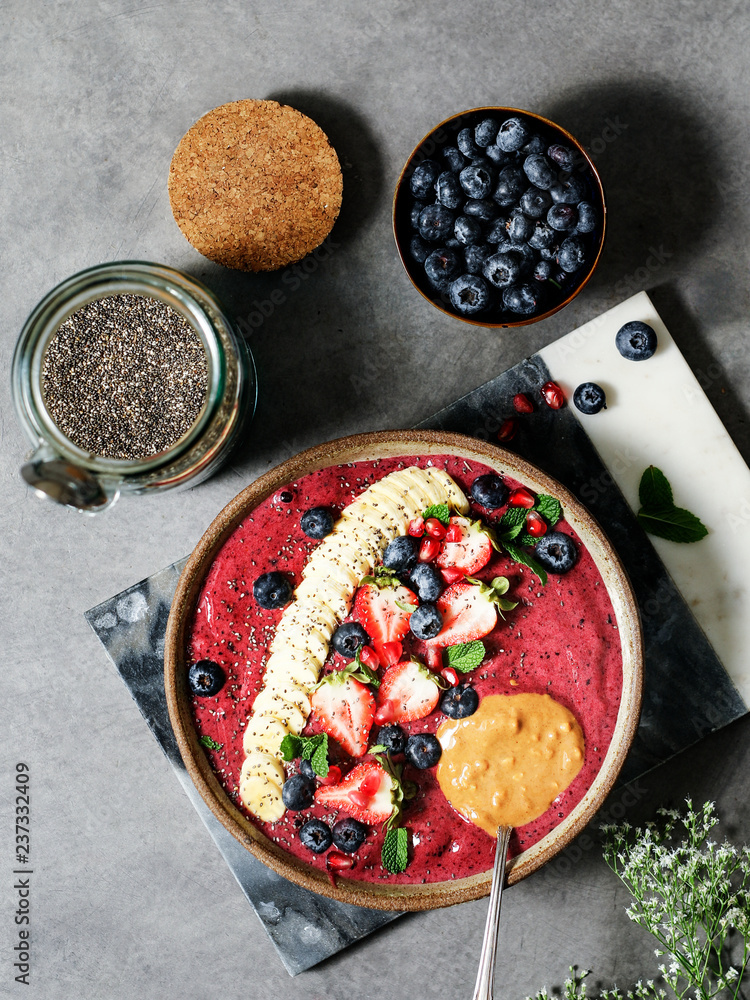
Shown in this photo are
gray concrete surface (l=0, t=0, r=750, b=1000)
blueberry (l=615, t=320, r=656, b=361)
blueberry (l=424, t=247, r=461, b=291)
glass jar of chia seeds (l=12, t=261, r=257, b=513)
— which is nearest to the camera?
glass jar of chia seeds (l=12, t=261, r=257, b=513)

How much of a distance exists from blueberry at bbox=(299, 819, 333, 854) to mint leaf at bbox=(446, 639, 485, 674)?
569 millimetres

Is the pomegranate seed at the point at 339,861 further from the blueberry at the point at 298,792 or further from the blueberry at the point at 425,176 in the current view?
the blueberry at the point at 425,176

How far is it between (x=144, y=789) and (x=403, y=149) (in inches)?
88.0

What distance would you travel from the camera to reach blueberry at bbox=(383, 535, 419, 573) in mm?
2105

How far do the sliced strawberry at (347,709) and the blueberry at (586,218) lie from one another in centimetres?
141

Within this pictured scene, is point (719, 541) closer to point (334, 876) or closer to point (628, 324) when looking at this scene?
point (628, 324)

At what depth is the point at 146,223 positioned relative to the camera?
8.23 feet

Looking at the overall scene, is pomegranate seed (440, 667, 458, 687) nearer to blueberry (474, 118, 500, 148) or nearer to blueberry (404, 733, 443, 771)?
blueberry (404, 733, 443, 771)

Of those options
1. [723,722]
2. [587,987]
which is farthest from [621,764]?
[587,987]

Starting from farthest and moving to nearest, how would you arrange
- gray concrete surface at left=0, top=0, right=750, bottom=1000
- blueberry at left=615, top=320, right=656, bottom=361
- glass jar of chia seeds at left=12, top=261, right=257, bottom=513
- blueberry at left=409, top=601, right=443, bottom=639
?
gray concrete surface at left=0, top=0, right=750, bottom=1000, blueberry at left=615, top=320, right=656, bottom=361, blueberry at left=409, top=601, right=443, bottom=639, glass jar of chia seeds at left=12, top=261, right=257, bottom=513

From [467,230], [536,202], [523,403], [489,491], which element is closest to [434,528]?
[489,491]

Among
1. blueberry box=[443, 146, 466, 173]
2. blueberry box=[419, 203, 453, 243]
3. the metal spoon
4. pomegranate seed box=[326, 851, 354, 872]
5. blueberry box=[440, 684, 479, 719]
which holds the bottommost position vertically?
the metal spoon

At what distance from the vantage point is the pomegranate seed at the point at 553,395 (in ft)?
7.68

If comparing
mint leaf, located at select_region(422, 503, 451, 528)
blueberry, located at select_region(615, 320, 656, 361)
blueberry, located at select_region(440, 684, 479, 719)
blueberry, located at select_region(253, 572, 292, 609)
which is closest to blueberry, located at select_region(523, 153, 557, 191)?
blueberry, located at select_region(615, 320, 656, 361)
